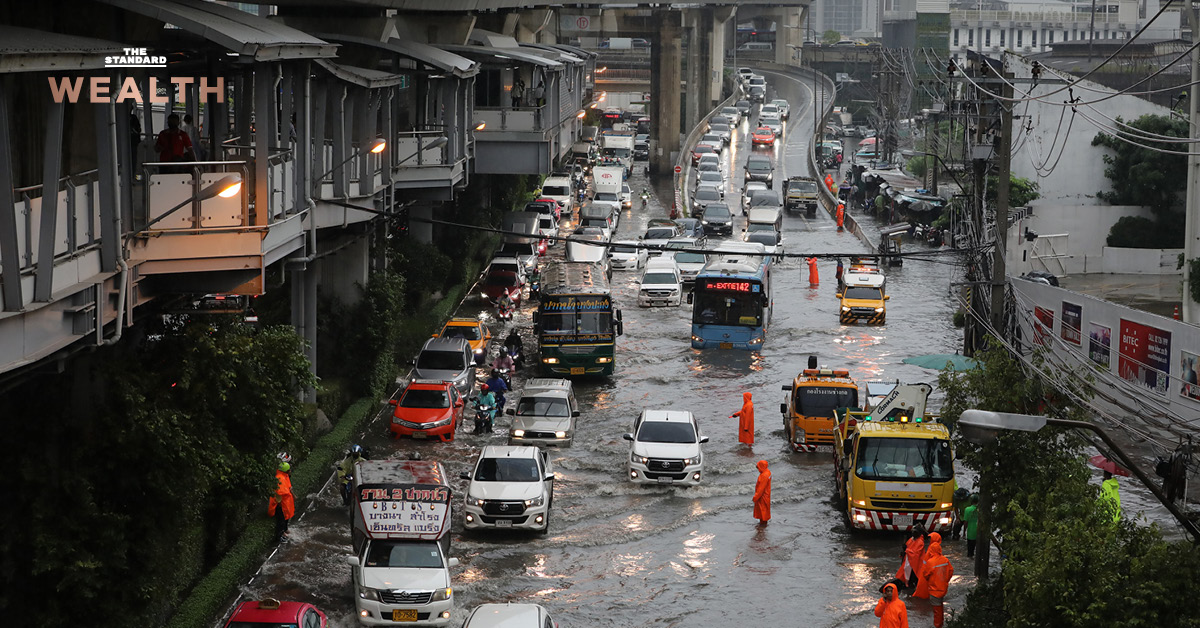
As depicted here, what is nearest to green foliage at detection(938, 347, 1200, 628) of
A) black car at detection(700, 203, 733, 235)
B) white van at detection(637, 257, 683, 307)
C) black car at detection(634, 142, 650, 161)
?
white van at detection(637, 257, 683, 307)

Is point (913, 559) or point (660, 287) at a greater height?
point (660, 287)

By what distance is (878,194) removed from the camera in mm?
87312

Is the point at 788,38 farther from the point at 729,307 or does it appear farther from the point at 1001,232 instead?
the point at 1001,232

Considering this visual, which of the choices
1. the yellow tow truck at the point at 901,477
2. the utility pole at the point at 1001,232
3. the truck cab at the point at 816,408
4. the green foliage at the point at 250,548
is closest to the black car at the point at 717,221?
the truck cab at the point at 816,408

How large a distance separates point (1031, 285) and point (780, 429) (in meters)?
8.48

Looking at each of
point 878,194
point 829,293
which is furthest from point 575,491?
point 878,194

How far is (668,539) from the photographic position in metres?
26.7

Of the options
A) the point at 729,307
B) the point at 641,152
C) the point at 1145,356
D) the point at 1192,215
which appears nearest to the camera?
the point at 1145,356

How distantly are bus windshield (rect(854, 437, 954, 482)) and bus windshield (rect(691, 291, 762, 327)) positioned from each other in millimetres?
18913

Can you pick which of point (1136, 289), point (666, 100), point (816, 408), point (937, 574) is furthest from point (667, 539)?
point (666, 100)

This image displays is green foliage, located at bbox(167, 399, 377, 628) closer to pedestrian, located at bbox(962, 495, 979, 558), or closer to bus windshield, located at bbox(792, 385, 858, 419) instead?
bus windshield, located at bbox(792, 385, 858, 419)

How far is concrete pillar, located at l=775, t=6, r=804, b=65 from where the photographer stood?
165375 millimetres

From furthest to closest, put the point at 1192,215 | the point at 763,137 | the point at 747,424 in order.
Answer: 1. the point at 763,137
2. the point at 1192,215
3. the point at 747,424

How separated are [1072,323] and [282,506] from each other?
20.3 meters
